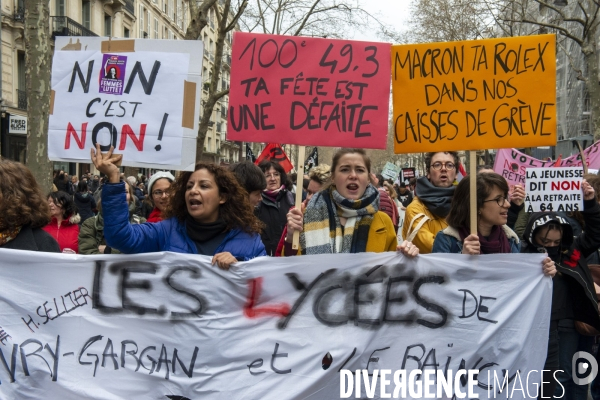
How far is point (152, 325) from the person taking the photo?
334cm

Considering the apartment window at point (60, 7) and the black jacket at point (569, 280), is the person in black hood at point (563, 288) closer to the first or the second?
the black jacket at point (569, 280)

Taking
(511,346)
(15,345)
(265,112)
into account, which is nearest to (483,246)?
(511,346)

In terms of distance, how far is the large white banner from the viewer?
10.7 ft

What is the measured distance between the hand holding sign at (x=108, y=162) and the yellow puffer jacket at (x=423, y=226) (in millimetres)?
1781

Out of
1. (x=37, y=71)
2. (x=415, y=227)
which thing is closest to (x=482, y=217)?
(x=415, y=227)

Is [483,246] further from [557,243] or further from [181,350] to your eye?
[181,350]

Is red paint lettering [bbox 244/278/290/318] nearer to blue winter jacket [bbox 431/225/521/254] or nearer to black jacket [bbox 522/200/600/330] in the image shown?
blue winter jacket [bbox 431/225/521/254]

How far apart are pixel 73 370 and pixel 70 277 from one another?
0.48 meters

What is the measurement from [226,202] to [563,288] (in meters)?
2.21

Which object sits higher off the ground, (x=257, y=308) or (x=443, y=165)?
(x=443, y=165)

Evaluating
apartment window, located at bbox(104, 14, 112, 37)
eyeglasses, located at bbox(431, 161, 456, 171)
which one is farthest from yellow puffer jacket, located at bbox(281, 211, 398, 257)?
apartment window, located at bbox(104, 14, 112, 37)

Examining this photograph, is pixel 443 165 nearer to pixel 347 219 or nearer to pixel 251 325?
pixel 347 219

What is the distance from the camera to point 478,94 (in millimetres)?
3598

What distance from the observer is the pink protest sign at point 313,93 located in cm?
361
